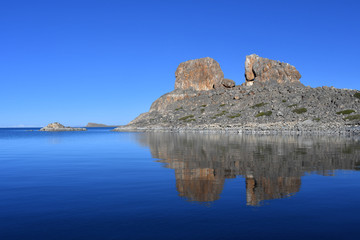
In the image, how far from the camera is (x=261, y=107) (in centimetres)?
13675

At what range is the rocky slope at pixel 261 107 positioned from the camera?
9756cm

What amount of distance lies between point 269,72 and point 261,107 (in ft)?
185

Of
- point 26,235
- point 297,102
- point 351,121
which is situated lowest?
point 26,235

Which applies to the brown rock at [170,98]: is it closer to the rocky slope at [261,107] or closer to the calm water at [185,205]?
the rocky slope at [261,107]

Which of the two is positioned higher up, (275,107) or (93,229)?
(275,107)

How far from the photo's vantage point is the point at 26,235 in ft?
23.9

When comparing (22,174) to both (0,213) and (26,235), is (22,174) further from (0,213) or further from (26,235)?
(26,235)

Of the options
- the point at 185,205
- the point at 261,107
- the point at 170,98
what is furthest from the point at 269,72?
the point at 185,205

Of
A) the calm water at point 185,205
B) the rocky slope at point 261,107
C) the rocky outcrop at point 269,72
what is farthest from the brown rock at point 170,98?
the calm water at point 185,205

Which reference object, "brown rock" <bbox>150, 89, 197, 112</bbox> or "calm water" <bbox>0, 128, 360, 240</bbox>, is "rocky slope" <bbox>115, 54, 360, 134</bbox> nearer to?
"brown rock" <bbox>150, 89, 197, 112</bbox>

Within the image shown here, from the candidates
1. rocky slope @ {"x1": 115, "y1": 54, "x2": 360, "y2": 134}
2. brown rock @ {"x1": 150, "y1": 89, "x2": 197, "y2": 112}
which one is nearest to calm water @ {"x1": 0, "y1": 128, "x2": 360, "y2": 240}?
rocky slope @ {"x1": 115, "y1": 54, "x2": 360, "y2": 134}

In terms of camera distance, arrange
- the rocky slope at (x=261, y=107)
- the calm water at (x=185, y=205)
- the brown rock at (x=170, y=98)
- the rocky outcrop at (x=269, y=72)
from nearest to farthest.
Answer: the calm water at (x=185, y=205), the rocky slope at (x=261, y=107), the rocky outcrop at (x=269, y=72), the brown rock at (x=170, y=98)

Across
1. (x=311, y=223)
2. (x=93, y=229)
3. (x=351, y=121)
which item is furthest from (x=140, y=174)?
(x=351, y=121)

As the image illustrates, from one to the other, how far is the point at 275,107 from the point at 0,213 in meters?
130
